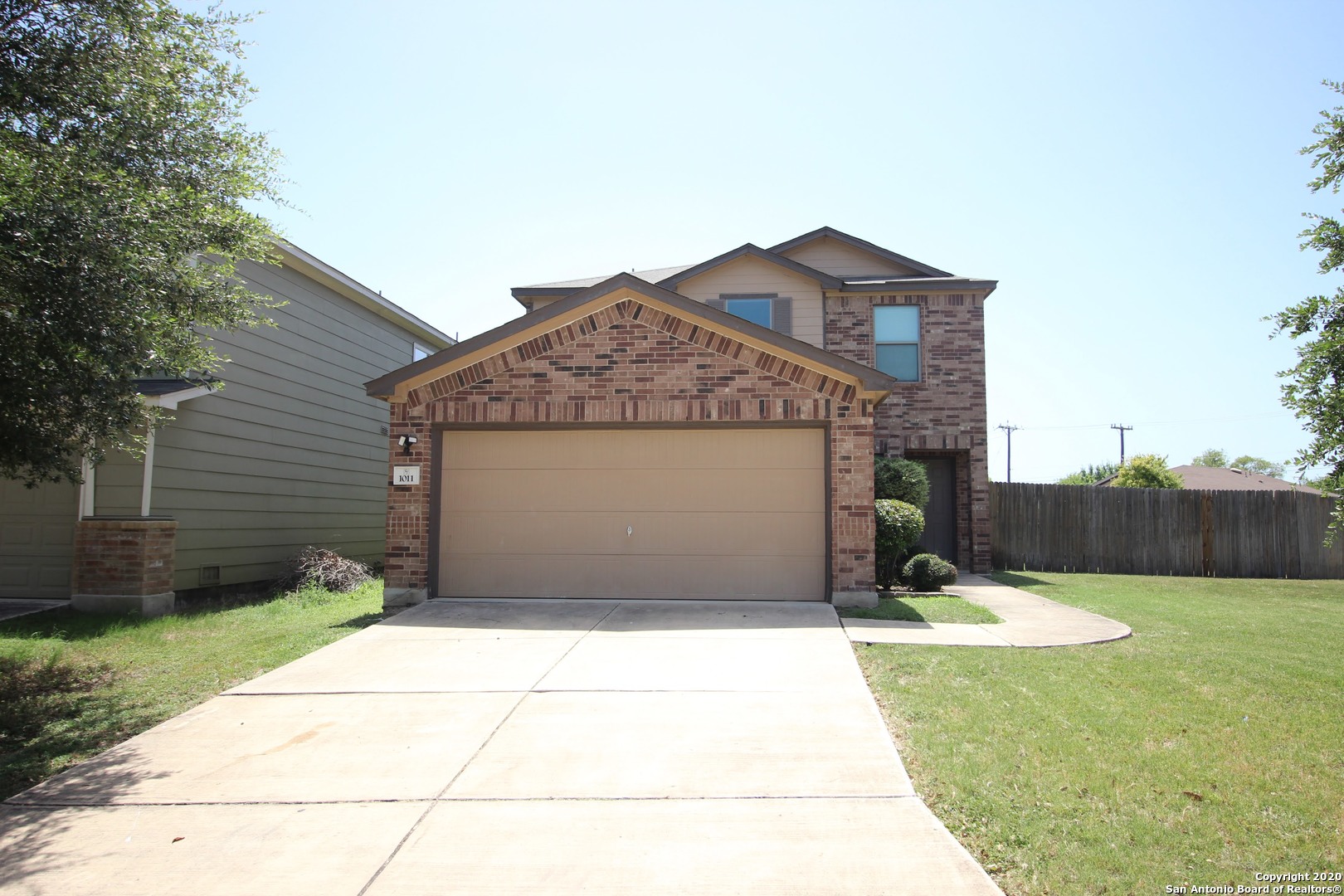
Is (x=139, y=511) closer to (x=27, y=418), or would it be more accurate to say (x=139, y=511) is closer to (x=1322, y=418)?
(x=27, y=418)

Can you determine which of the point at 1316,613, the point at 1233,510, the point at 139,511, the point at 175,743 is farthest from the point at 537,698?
the point at 1233,510

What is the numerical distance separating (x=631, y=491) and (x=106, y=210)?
6.06 meters

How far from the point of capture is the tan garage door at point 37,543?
10.8 m

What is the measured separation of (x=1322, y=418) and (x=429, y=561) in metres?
8.83

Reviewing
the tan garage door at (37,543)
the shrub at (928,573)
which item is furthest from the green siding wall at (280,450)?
the shrub at (928,573)

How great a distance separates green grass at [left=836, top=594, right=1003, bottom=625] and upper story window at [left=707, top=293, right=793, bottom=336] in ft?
21.0

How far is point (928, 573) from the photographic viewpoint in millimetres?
12148

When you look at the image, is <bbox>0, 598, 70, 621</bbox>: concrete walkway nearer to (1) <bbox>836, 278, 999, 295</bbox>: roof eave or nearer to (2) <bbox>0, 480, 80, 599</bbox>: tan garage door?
(2) <bbox>0, 480, 80, 599</bbox>: tan garage door

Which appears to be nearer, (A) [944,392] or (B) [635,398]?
(B) [635,398]

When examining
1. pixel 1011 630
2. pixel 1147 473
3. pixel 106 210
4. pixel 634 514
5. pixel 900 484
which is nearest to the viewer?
pixel 106 210

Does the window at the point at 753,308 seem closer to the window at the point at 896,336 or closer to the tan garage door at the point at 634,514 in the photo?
the window at the point at 896,336

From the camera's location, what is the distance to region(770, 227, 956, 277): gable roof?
16.0m

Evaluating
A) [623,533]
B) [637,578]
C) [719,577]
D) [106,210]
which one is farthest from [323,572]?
[106,210]

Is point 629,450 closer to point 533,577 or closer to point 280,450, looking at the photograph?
point 533,577
